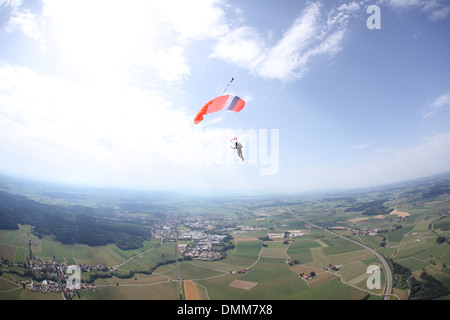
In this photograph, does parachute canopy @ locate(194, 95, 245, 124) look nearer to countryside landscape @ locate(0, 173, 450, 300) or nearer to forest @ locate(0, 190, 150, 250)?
countryside landscape @ locate(0, 173, 450, 300)

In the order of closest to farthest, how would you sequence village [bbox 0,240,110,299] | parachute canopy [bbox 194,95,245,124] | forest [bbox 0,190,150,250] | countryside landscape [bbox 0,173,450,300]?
1. parachute canopy [bbox 194,95,245,124]
2. countryside landscape [bbox 0,173,450,300]
3. village [bbox 0,240,110,299]
4. forest [bbox 0,190,150,250]

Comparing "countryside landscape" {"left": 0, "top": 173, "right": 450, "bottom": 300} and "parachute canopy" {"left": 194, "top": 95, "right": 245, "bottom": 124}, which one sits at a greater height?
"parachute canopy" {"left": 194, "top": 95, "right": 245, "bottom": 124}

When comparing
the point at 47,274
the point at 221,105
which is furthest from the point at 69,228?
the point at 221,105

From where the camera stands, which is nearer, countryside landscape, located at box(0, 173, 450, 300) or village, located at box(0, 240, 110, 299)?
countryside landscape, located at box(0, 173, 450, 300)

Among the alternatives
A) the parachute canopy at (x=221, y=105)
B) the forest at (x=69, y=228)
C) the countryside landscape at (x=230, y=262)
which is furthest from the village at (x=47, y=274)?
the parachute canopy at (x=221, y=105)

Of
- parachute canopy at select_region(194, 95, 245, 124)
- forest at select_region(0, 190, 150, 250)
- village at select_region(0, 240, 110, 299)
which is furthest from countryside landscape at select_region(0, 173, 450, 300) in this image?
parachute canopy at select_region(194, 95, 245, 124)

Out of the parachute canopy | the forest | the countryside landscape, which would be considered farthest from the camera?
the forest

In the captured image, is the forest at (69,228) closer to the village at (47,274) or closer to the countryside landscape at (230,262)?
the countryside landscape at (230,262)
